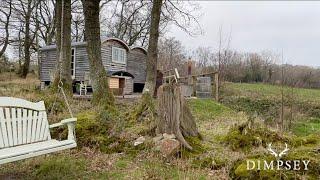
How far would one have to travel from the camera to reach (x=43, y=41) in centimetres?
3469

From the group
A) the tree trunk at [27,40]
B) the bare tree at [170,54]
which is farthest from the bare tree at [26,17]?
the bare tree at [170,54]

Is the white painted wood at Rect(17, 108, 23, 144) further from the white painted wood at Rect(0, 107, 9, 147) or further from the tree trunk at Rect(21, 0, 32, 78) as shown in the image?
the tree trunk at Rect(21, 0, 32, 78)

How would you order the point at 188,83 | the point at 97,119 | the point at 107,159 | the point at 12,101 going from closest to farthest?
the point at 12,101 < the point at 107,159 < the point at 97,119 < the point at 188,83

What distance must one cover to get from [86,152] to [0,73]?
3096 cm

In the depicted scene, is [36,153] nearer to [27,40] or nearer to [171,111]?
[171,111]

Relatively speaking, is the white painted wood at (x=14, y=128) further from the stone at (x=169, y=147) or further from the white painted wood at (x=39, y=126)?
the stone at (x=169, y=147)

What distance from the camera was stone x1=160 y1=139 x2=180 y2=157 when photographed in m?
5.91

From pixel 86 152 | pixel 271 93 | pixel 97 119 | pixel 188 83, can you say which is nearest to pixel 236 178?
pixel 86 152

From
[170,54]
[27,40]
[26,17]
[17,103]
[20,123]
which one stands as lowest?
[20,123]

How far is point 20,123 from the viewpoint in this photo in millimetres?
5293

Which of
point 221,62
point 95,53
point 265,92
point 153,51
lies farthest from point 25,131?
point 265,92

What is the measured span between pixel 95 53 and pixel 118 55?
16111mm

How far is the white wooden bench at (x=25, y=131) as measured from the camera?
489cm

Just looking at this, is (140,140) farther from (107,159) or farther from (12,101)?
(12,101)
